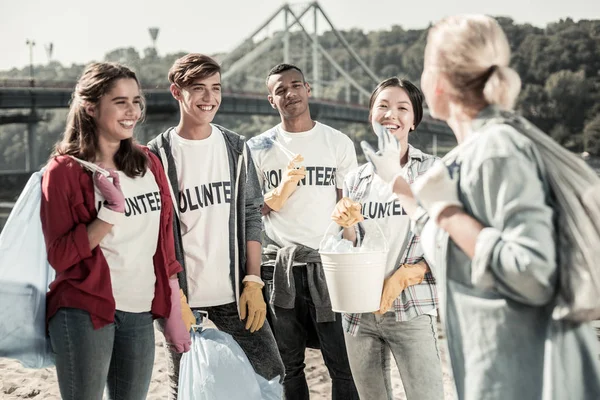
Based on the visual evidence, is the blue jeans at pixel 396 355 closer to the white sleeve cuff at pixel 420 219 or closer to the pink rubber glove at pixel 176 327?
the pink rubber glove at pixel 176 327

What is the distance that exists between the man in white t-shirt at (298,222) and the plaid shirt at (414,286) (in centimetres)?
46

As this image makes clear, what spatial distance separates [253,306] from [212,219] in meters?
0.36

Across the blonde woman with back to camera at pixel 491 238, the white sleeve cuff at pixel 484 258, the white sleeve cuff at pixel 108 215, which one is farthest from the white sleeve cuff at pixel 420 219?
the white sleeve cuff at pixel 108 215

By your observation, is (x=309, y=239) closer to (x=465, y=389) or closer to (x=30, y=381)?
(x=465, y=389)

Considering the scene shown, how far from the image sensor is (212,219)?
9.23 ft

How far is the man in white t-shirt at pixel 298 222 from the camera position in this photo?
10.3ft

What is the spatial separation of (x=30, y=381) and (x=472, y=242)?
440 cm

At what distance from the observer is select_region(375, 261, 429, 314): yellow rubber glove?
8.15ft

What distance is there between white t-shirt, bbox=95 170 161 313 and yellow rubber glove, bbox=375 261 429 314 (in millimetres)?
769

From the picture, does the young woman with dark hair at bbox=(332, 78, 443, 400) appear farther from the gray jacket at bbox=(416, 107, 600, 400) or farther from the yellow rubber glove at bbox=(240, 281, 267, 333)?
the gray jacket at bbox=(416, 107, 600, 400)

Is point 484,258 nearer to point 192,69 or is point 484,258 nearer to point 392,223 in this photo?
point 392,223

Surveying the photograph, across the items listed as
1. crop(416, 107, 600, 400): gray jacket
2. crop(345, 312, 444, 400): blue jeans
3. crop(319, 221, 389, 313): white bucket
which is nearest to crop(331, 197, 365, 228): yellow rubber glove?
crop(319, 221, 389, 313): white bucket

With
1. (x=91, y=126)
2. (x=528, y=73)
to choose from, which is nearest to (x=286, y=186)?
(x=91, y=126)

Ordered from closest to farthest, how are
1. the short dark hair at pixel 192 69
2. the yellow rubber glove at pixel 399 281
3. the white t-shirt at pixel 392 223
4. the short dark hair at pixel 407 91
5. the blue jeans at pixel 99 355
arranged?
1. the blue jeans at pixel 99 355
2. the yellow rubber glove at pixel 399 281
3. the white t-shirt at pixel 392 223
4. the short dark hair at pixel 407 91
5. the short dark hair at pixel 192 69
